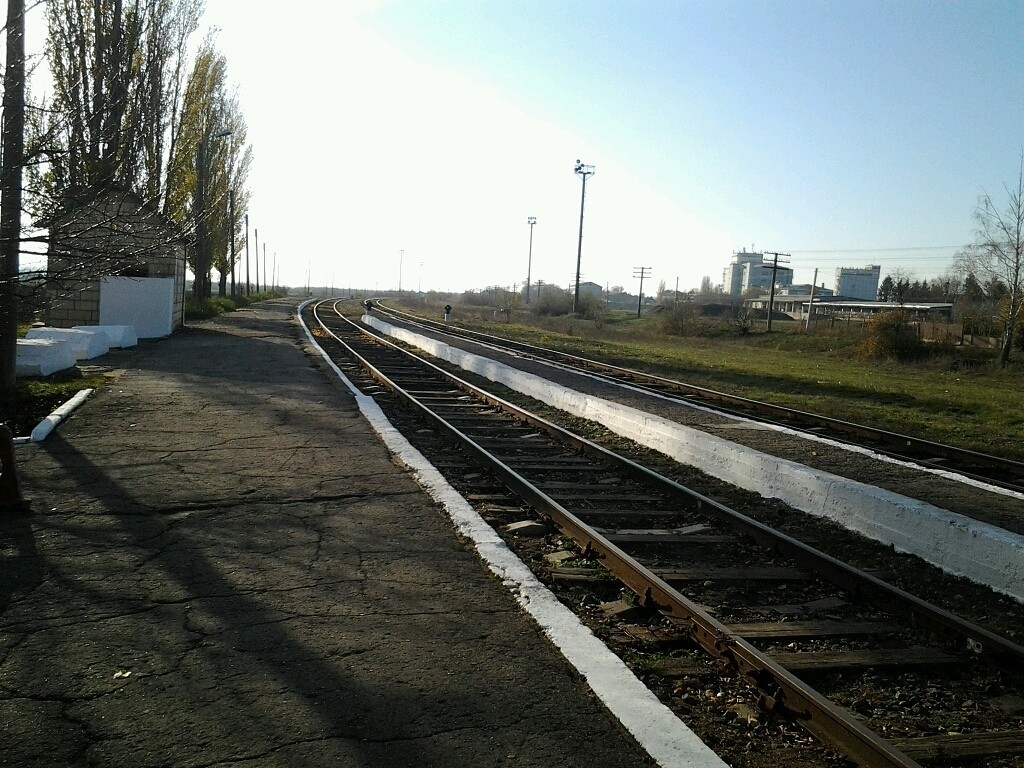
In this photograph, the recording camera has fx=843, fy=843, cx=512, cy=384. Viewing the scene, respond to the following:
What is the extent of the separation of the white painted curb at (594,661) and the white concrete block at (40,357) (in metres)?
10.1

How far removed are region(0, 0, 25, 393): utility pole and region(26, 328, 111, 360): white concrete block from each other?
6.02 m

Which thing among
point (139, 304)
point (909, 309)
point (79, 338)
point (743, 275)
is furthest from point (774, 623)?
point (743, 275)

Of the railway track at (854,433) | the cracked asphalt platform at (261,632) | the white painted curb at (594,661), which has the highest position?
the railway track at (854,433)

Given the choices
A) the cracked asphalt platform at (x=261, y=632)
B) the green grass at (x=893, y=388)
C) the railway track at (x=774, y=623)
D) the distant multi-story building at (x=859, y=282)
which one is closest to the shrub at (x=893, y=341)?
the green grass at (x=893, y=388)

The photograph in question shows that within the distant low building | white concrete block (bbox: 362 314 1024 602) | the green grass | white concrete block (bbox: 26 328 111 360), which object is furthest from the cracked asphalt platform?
the distant low building

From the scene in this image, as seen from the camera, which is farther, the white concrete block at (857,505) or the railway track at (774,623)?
the white concrete block at (857,505)

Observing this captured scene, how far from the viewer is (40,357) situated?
46.1 ft

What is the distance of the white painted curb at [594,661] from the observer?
3.21 m

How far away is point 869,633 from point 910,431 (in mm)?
8919

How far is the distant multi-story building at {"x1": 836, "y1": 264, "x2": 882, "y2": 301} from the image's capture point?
146 m

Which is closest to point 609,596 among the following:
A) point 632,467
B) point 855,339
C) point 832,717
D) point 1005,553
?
point 832,717

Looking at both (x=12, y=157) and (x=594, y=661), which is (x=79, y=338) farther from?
(x=594, y=661)

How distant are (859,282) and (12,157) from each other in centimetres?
15458

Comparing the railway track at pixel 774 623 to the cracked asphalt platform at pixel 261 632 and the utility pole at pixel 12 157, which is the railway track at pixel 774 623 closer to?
the cracked asphalt platform at pixel 261 632
